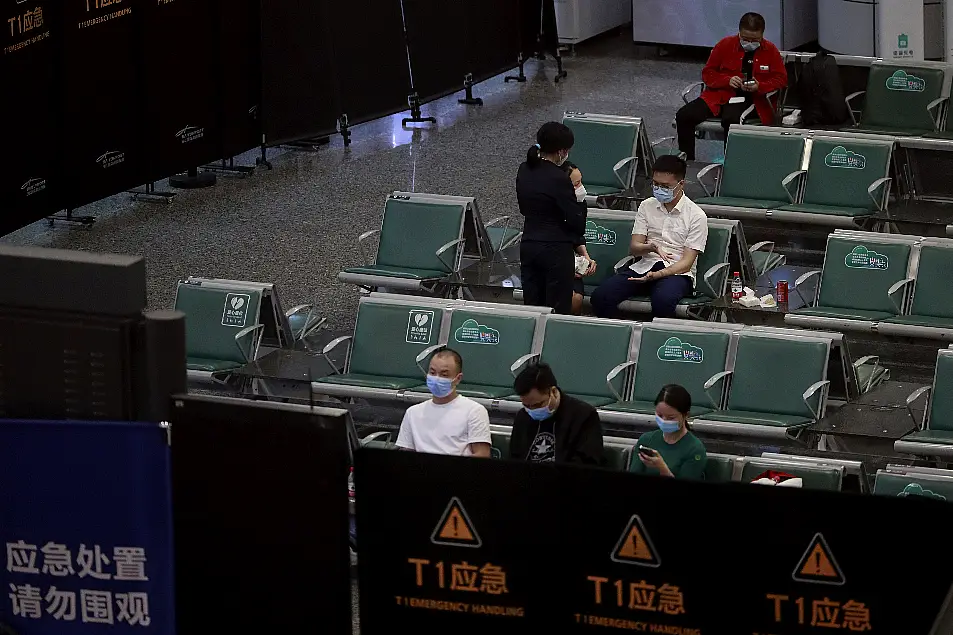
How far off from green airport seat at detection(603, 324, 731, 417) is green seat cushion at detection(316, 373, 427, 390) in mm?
1144

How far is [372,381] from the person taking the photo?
9.01 m

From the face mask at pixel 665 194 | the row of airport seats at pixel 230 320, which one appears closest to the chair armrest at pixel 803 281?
the face mask at pixel 665 194

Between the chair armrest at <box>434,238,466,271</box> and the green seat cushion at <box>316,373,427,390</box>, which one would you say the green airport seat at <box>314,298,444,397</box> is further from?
the chair armrest at <box>434,238,466,271</box>

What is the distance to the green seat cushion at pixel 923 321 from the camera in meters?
9.23

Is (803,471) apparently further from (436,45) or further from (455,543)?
(436,45)

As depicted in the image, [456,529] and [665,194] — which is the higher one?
[456,529]

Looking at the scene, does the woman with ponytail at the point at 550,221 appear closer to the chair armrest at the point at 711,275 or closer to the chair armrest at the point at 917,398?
the chair armrest at the point at 711,275

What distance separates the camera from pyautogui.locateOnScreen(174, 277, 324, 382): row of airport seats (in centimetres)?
938

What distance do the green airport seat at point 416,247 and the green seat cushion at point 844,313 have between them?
89.3 inches

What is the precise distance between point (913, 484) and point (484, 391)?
2.64 meters

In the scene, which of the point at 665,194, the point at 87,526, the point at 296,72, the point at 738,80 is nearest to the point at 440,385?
the point at 87,526

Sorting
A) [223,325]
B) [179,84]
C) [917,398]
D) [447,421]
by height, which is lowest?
[917,398]

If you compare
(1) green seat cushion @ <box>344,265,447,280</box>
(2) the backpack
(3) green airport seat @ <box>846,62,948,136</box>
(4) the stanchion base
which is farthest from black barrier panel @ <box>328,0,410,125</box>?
(3) green airport seat @ <box>846,62,948,136</box>

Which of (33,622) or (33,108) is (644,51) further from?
(33,622)
